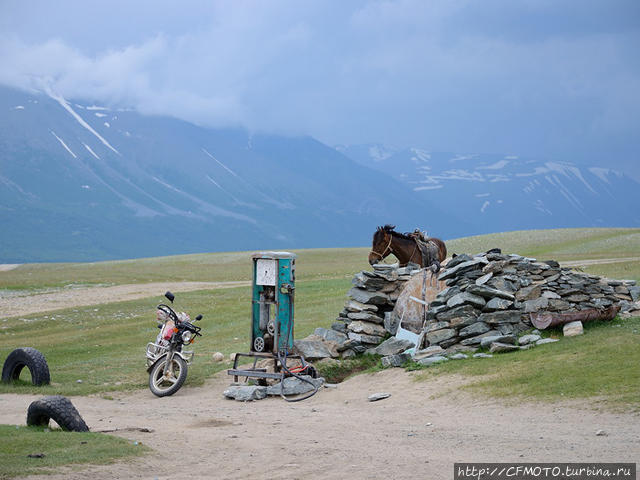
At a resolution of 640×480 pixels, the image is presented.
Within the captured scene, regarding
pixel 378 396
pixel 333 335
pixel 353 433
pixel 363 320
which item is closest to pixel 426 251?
pixel 363 320

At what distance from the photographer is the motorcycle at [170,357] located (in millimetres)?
15805

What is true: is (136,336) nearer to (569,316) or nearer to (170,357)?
(170,357)

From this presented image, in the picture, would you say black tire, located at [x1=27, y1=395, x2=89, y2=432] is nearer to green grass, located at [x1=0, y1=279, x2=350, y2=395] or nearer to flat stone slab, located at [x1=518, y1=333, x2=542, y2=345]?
green grass, located at [x1=0, y1=279, x2=350, y2=395]

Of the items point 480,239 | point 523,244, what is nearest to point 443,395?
point 523,244

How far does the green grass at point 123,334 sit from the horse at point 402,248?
3248 millimetres

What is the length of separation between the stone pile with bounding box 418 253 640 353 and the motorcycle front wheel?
5.62m

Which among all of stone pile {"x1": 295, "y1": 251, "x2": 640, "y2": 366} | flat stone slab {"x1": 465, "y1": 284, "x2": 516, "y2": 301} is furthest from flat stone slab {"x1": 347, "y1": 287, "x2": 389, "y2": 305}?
flat stone slab {"x1": 465, "y1": 284, "x2": 516, "y2": 301}

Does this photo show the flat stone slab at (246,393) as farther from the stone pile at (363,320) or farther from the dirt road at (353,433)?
the stone pile at (363,320)

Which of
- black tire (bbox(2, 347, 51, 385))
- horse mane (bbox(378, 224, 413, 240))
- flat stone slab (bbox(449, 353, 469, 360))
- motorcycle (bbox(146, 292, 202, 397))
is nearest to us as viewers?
flat stone slab (bbox(449, 353, 469, 360))

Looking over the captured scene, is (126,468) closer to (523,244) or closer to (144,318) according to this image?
(144,318)

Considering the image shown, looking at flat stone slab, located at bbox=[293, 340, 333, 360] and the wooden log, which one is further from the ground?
the wooden log

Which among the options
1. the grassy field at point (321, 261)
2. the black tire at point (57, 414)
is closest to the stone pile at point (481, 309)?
the black tire at point (57, 414)

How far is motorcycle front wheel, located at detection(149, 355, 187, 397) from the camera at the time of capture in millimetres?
15695

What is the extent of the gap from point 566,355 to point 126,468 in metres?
8.98
